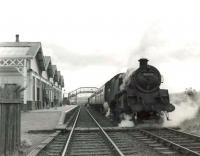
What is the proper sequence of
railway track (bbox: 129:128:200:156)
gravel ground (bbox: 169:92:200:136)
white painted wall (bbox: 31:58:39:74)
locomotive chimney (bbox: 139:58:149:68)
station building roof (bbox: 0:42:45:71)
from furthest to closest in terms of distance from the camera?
white painted wall (bbox: 31:58:39:74), station building roof (bbox: 0:42:45:71), gravel ground (bbox: 169:92:200:136), locomotive chimney (bbox: 139:58:149:68), railway track (bbox: 129:128:200:156)

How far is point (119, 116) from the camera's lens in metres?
18.9

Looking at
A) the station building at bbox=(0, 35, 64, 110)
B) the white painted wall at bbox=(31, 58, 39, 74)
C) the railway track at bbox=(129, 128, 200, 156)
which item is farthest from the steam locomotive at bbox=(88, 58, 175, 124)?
the white painted wall at bbox=(31, 58, 39, 74)

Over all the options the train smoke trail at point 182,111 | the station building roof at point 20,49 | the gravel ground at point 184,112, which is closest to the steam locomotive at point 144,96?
the train smoke trail at point 182,111

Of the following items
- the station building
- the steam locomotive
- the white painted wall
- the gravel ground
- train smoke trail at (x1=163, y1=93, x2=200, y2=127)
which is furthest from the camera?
the white painted wall

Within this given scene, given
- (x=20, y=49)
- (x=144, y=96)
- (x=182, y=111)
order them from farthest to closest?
(x=20, y=49)
(x=182, y=111)
(x=144, y=96)

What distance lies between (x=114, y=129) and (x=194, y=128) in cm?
324

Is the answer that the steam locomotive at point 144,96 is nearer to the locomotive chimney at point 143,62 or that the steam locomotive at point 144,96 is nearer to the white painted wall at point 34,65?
the locomotive chimney at point 143,62

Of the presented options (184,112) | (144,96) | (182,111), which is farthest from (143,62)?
(184,112)

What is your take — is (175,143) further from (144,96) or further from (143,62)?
(143,62)

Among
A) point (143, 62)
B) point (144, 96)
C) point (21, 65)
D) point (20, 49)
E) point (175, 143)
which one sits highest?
point (20, 49)

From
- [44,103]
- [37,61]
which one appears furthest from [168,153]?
[44,103]

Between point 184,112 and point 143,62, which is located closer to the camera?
point 143,62

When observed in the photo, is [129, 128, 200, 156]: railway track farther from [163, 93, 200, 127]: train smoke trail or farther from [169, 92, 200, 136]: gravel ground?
[163, 93, 200, 127]: train smoke trail

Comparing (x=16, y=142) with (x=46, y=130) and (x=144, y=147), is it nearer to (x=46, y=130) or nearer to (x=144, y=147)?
(x=144, y=147)
